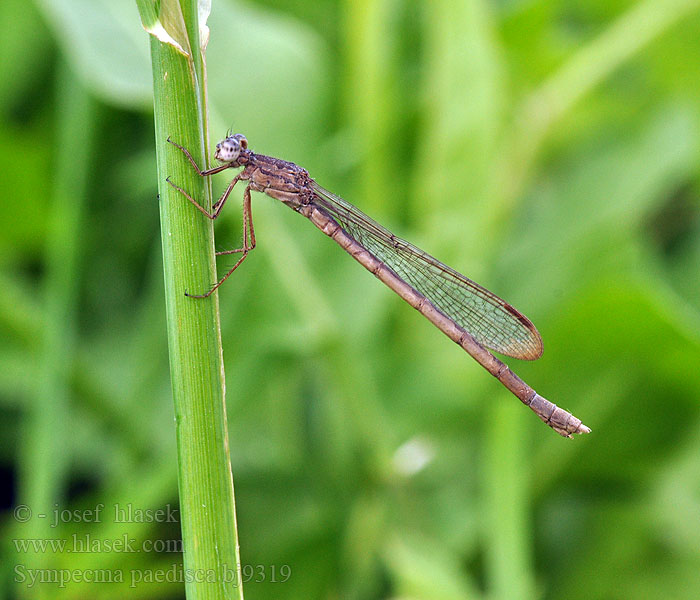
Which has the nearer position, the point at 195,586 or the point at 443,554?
the point at 195,586

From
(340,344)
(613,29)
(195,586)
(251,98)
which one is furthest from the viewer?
(613,29)

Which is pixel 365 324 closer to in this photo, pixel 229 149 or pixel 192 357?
pixel 229 149


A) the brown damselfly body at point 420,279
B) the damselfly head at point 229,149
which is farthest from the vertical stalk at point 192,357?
the brown damselfly body at point 420,279

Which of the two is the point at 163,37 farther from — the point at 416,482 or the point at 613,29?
the point at 613,29

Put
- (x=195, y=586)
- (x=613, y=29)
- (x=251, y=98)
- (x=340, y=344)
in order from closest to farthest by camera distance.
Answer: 1. (x=195, y=586)
2. (x=340, y=344)
3. (x=251, y=98)
4. (x=613, y=29)

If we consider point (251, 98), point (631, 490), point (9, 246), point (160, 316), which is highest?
point (251, 98)

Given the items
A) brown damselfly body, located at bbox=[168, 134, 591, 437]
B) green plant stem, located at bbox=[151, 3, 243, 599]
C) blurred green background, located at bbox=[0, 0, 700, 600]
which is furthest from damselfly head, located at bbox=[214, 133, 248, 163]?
green plant stem, located at bbox=[151, 3, 243, 599]

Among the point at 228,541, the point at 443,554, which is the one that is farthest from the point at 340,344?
the point at 228,541

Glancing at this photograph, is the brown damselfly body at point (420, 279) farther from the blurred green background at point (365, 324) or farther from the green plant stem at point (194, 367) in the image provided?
the green plant stem at point (194, 367)

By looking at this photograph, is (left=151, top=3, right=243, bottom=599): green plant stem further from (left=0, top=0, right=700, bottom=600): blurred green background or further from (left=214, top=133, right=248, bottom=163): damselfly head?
(left=0, top=0, right=700, bottom=600): blurred green background
